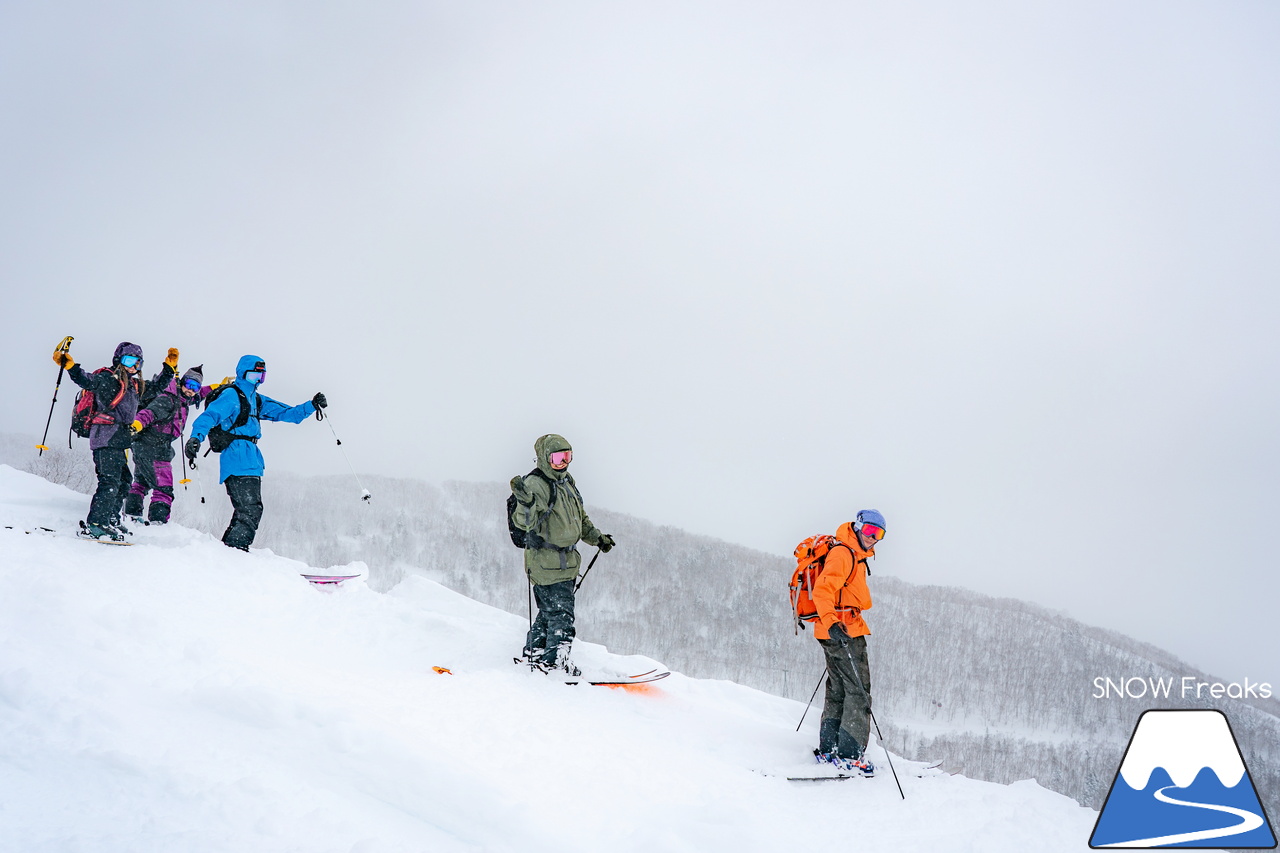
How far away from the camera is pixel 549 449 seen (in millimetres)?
7383

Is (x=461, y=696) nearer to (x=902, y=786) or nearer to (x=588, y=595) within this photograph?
(x=902, y=786)

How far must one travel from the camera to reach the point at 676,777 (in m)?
5.70

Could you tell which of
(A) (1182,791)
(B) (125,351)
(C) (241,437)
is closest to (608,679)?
(A) (1182,791)

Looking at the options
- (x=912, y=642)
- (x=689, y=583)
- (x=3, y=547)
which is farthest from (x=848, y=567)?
(x=912, y=642)

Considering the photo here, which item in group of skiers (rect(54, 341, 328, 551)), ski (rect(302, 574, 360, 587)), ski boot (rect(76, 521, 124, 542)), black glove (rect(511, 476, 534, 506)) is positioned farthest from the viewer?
ski (rect(302, 574, 360, 587))

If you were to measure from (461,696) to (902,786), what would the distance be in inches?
164

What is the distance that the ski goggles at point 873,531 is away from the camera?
6785mm

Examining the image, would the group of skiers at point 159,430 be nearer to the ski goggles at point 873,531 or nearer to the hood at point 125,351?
the hood at point 125,351

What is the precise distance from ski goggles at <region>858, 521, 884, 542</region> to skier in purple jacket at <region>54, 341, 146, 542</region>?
8.38m

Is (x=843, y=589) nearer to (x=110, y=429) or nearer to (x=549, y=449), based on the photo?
(x=549, y=449)

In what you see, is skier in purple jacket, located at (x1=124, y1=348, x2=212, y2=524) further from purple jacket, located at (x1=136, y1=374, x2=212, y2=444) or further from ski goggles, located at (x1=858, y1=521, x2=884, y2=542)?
ski goggles, located at (x1=858, y1=521, x2=884, y2=542)

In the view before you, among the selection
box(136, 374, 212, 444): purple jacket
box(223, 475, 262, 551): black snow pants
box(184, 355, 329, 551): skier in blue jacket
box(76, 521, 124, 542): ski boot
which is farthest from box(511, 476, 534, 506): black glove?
box(136, 374, 212, 444): purple jacket

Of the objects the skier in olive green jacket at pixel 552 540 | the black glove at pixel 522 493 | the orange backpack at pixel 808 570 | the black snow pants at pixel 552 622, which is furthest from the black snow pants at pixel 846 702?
the black glove at pixel 522 493

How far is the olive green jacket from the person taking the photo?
731 centimetres
